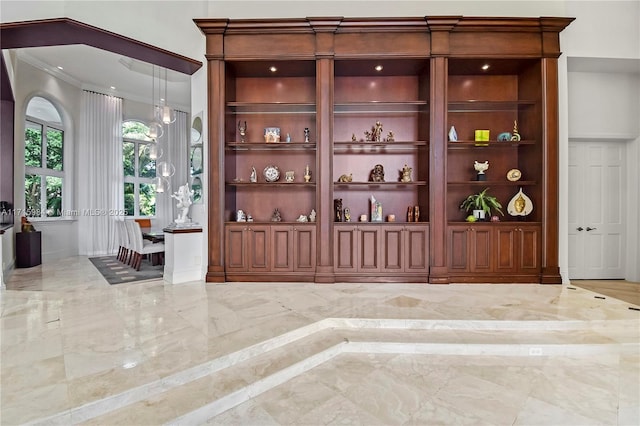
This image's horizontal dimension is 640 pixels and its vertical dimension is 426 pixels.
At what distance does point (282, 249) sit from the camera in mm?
4426

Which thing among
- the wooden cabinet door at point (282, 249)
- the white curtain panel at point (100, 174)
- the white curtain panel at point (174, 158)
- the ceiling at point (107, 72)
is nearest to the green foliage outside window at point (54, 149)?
the white curtain panel at point (100, 174)

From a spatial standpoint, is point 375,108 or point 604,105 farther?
point 604,105

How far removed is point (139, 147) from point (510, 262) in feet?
29.1

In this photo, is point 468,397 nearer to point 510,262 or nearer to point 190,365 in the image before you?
point 190,365

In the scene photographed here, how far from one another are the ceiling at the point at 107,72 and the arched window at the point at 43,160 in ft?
2.59

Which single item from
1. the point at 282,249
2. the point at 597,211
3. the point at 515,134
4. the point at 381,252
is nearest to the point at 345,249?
the point at 381,252

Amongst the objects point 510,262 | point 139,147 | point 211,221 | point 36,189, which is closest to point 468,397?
point 510,262

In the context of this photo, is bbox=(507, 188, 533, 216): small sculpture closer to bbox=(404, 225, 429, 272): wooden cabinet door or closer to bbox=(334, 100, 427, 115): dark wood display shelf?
bbox=(404, 225, 429, 272): wooden cabinet door

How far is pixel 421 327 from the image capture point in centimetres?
299

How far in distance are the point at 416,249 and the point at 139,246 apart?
4.64 m

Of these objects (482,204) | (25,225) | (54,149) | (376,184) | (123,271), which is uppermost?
(54,149)

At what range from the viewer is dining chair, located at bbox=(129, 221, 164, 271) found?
17.7 feet

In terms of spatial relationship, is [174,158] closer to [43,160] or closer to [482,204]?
[43,160]

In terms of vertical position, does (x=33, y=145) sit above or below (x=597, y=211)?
above
